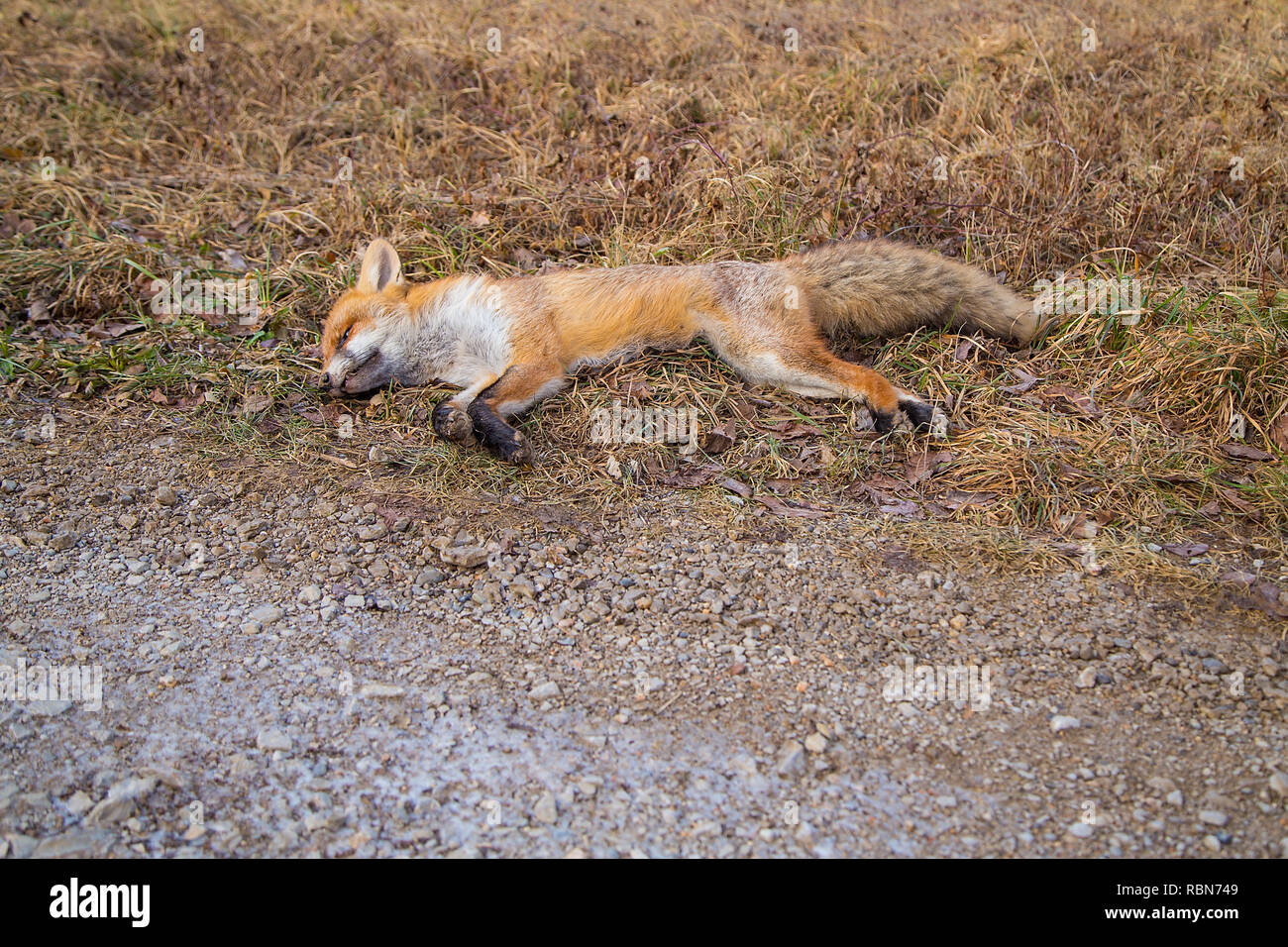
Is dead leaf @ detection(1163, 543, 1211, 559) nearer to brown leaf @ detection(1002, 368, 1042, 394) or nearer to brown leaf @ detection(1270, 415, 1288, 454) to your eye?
brown leaf @ detection(1270, 415, 1288, 454)

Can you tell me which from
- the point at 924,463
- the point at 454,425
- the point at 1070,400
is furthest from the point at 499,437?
the point at 1070,400

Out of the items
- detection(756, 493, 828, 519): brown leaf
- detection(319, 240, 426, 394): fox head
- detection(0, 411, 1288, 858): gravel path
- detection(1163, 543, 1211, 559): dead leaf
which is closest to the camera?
detection(0, 411, 1288, 858): gravel path

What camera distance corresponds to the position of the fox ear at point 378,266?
489cm

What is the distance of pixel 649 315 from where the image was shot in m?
4.75

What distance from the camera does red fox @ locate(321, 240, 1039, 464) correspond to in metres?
4.59

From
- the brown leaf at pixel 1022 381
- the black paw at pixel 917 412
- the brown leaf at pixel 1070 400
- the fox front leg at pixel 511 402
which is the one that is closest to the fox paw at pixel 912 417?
the black paw at pixel 917 412

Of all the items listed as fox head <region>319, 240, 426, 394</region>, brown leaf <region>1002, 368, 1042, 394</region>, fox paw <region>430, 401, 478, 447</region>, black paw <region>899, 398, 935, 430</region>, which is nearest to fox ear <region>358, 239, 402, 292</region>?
fox head <region>319, 240, 426, 394</region>

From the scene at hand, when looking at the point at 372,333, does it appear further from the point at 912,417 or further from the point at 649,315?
the point at 912,417

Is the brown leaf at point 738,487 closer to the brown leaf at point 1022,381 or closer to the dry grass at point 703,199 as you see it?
the dry grass at point 703,199

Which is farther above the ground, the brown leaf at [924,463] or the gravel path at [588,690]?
the brown leaf at [924,463]

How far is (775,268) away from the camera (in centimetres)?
480

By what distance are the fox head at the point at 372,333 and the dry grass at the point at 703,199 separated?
148 mm

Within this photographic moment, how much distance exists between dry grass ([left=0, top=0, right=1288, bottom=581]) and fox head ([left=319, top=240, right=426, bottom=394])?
148 millimetres

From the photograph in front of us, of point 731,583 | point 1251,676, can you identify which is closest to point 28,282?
point 731,583
